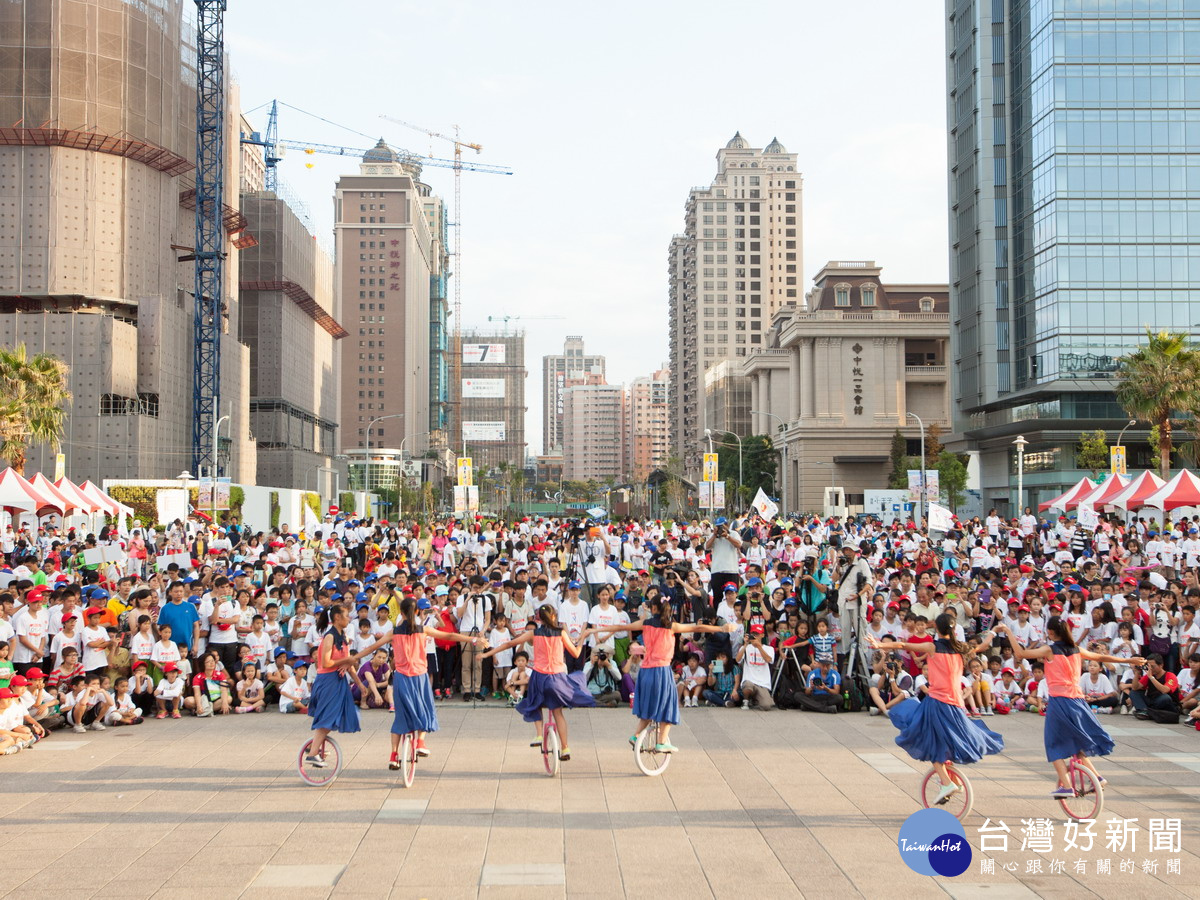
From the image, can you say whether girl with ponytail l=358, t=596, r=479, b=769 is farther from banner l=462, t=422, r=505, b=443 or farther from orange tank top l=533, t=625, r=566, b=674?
banner l=462, t=422, r=505, b=443

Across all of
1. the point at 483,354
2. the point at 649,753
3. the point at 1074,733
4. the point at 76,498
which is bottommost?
the point at 649,753

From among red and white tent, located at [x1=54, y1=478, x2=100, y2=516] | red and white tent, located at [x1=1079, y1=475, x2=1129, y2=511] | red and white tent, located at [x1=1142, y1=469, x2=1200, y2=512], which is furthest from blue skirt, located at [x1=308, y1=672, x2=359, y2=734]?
red and white tent, located at [x1=1079, y1=475, x2=1129, y2=511]

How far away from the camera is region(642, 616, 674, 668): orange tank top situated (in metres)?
10.3

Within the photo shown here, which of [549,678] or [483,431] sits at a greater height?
[483,431]

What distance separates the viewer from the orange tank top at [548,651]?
398 inches

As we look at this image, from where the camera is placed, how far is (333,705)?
9.66 meters

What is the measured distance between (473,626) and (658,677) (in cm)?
549

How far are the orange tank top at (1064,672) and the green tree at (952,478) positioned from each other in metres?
49.2

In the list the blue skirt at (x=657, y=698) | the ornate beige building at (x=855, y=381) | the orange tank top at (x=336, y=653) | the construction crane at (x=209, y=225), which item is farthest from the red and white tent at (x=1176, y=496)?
the ornate beige building at (x=855, y=381)

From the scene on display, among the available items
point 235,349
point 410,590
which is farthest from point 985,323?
point 410,590

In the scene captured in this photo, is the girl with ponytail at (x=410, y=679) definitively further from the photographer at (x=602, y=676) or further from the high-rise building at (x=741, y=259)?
the high-rise building at (x=741, y=259)

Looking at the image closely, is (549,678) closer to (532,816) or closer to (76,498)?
(532,816)

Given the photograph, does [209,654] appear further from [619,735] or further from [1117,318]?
[1117,318]

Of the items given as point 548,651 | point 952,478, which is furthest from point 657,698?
point 952,478
